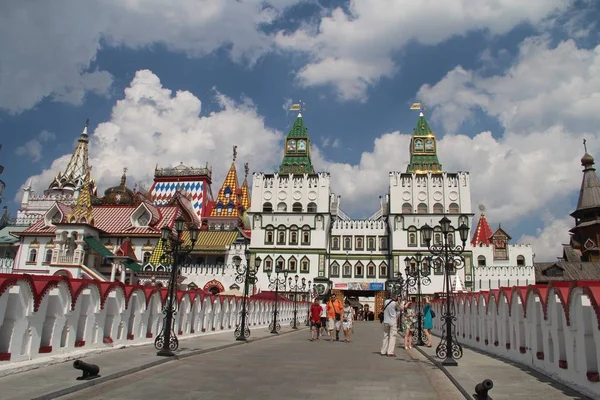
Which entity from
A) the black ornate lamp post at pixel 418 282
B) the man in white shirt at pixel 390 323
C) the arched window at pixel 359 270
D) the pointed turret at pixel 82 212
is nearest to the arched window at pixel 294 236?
the arched window at pixel 359 270

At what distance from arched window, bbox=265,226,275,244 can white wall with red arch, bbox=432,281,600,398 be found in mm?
40374

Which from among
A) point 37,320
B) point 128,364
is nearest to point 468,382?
point 128,364

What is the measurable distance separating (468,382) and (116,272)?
157 feet

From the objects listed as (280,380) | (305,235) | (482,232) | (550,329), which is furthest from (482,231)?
(280,380)

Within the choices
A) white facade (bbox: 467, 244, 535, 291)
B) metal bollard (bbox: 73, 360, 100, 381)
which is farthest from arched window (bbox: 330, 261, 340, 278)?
metal bollard (bbox: 73, 360, 100, 381)

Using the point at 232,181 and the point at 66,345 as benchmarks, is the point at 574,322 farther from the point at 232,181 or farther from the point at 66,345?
the point at 232,181

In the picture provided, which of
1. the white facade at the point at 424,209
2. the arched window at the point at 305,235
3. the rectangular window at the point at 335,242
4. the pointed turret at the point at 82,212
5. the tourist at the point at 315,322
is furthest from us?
the rectangular window at the point at 335,242

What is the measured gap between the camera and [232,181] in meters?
74.6

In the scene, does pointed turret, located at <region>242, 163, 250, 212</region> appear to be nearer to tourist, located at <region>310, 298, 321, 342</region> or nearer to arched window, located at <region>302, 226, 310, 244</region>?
arched window, located at <region>302, 226, 310, 244</region>

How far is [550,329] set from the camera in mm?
10031

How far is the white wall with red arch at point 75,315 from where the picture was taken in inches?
359

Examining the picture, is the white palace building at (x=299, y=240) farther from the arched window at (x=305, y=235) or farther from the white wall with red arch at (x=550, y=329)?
the white wall with red arch at (x=550, y=329)

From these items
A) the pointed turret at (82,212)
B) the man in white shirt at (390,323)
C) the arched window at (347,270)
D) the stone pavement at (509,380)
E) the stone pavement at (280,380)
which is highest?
the pointed turret at (82,212)

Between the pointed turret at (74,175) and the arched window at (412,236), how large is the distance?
4957cm
